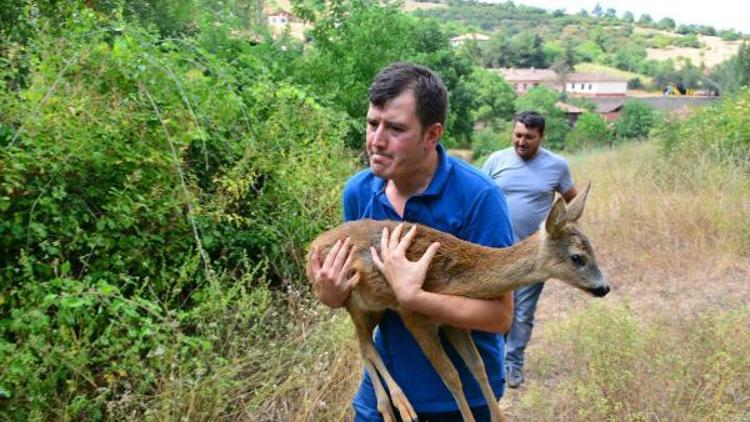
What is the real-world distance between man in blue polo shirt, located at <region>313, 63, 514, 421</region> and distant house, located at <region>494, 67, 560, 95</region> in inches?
3284

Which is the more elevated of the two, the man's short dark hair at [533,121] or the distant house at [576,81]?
the man's short dark hair at [533,121]

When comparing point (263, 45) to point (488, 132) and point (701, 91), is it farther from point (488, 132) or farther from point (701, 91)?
point (701, 91)

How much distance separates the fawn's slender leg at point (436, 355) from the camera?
246 centimetres

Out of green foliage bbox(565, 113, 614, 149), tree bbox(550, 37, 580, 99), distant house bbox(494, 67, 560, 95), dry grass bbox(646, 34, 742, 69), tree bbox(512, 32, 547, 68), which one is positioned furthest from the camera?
dry grass bbox(646, 34, 742, 69)

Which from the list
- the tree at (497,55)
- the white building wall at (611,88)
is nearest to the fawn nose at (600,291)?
the tree at (497,55)

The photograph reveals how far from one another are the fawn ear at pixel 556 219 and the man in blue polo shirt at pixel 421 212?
159 millimetres

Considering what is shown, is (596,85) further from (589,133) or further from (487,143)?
(487,143)

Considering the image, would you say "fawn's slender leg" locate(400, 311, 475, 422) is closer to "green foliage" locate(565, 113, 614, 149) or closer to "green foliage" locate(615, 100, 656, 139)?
"green foliage" locate(565, 113, 614, 149)

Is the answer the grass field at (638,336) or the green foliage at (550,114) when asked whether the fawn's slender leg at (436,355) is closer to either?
the grass field at (638,336)

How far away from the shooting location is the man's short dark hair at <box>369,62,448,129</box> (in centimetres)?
239

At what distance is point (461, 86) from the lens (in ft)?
111

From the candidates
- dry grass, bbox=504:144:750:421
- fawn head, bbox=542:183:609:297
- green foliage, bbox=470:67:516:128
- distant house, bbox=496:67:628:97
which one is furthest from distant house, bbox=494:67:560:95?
fawn head, bbox=542:183:609:297

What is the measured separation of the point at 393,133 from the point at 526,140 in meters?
3.99

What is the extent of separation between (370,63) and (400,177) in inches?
418
